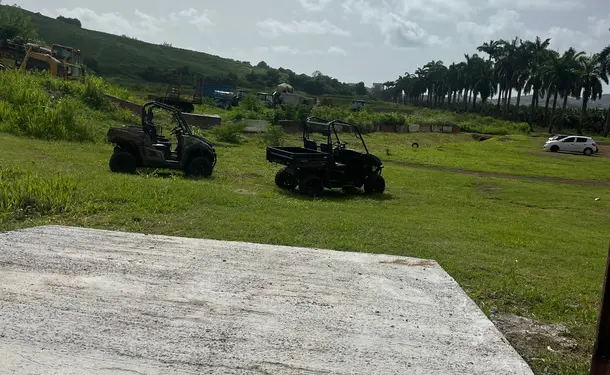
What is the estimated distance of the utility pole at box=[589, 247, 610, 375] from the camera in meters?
3.38

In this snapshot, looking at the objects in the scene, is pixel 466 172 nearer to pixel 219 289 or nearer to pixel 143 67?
pixel 219 289

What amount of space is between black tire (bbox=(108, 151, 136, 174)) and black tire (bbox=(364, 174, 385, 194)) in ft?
18.9

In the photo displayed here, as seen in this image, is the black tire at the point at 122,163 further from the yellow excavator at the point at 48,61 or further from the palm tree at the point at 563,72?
the palm tree at the point at 563,72

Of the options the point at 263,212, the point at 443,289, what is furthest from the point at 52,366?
the point at 263,212

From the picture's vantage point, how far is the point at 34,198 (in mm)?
8297

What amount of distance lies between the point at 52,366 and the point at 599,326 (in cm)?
342

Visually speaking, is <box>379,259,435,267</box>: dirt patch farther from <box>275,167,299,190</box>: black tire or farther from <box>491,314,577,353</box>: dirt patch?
<box>275,167,299,190</box>: black tire

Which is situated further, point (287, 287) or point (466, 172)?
point (466, 172)

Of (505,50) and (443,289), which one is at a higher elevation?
(505,50)

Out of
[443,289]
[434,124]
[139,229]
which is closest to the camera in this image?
[443,289]

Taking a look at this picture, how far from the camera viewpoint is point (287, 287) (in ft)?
17.7

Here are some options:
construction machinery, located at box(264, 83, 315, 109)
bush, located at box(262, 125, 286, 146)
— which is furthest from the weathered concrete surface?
construction machinery, located at box(264, 83, 315, 109)

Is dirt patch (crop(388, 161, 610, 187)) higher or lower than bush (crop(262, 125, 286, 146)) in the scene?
lower

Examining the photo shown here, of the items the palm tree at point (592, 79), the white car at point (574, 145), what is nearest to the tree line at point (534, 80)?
the palm tree at point (592, 79)
